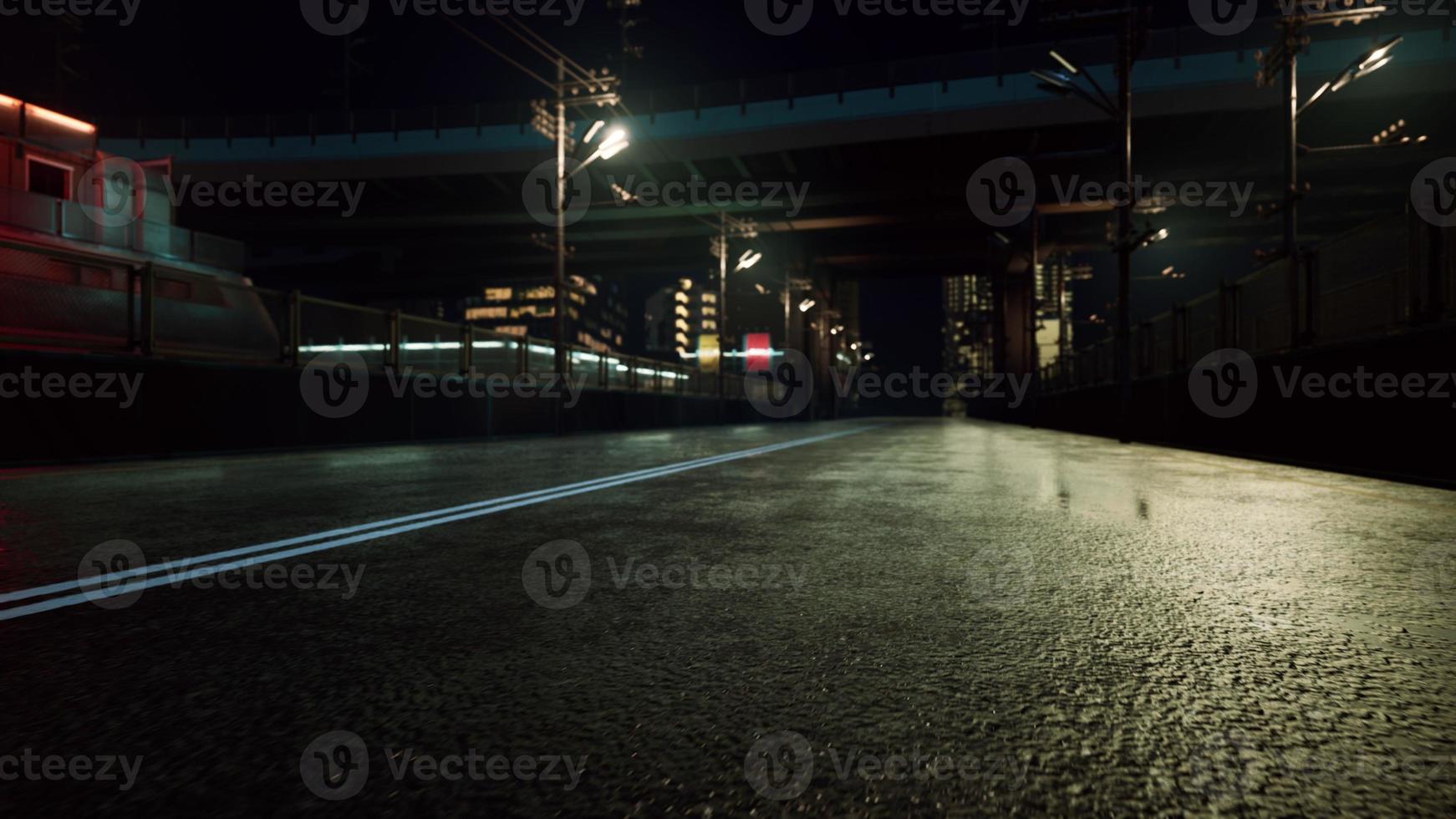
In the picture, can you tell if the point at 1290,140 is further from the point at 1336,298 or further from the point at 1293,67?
the point at 1336,298

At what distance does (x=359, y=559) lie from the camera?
346cm

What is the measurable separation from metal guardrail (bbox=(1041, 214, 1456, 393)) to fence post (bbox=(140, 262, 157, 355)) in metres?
14.7

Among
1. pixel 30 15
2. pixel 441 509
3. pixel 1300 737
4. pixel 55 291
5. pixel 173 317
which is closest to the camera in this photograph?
pixel 1300 737

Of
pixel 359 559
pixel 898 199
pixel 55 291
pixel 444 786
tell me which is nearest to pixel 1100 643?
pixel 444 786

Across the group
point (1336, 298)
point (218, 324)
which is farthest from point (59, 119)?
point (1336, 298)

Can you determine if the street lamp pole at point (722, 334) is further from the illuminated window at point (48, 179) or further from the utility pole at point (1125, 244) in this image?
the illuminated window at point (48, 179)

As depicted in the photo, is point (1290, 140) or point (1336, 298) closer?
point (1336, 298)

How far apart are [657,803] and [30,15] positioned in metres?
48.4

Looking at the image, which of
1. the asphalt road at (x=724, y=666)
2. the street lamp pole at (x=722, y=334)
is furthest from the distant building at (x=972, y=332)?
the asphalt road at (x=724, y=666)

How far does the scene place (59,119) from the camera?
95.5 feet

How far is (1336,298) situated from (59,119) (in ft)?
133

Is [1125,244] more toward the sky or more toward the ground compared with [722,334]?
more toward the sky

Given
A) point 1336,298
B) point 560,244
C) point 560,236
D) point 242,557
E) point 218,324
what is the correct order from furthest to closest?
point 218,324
point 560,244
point 560,236
point 1336,298
point 242,557

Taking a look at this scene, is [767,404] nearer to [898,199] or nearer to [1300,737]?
[898,199]
